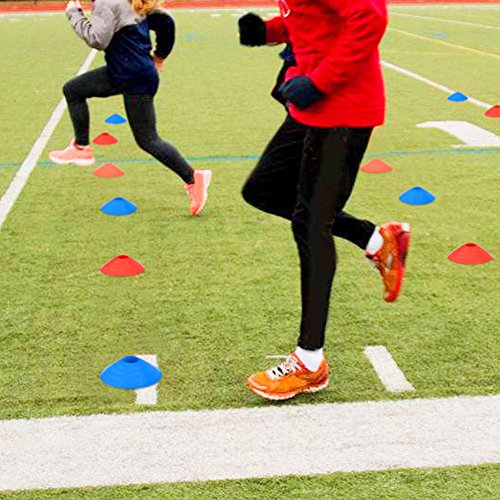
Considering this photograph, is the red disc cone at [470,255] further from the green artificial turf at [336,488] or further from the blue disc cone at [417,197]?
the green artificial turf at [336,488]

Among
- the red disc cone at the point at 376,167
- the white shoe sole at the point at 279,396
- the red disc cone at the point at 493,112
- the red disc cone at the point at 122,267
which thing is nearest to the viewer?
the white shoe sole at the point at 279,396

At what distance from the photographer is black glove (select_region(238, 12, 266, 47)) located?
404cm

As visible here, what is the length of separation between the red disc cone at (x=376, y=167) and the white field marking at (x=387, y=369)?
12.2ft

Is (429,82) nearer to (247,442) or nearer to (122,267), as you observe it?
(122,267)

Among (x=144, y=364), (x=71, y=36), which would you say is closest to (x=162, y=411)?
(x=144, y=364)

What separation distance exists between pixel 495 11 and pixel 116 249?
26.1m

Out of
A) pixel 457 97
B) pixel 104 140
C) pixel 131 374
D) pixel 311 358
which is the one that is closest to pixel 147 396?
pixel 131 374

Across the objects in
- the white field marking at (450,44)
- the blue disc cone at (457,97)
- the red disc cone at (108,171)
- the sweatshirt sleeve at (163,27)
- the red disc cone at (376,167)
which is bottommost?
the white field marking at (450,44)

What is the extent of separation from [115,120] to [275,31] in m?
6.69

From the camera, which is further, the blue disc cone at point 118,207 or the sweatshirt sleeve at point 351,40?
the blue disc cone at point 118,207

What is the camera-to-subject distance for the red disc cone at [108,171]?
25.5ft

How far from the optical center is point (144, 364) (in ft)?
12.7

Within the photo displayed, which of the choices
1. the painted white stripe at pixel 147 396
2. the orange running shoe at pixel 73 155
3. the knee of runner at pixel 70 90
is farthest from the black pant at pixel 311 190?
the orange running shoe at pixel 73 155

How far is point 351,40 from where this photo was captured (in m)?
3.32
